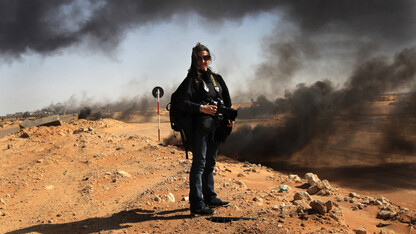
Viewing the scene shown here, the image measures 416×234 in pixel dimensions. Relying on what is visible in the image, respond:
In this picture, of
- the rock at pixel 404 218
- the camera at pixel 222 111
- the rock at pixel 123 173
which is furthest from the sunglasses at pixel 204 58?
the rock at pixel 123 173

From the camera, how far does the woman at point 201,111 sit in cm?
386

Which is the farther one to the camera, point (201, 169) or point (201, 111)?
point (201, 169)

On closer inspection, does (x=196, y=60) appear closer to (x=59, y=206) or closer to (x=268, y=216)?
(x=268, y=216)

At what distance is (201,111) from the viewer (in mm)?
3799

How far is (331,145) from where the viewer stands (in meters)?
15.8

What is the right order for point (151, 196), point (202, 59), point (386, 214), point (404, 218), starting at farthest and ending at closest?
1. point (151, 196)
2. point (386, 214)
3. point (404, 218)
4. point (202, 59)

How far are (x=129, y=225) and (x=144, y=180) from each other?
285cm

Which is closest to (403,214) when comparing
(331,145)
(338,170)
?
(338,170)

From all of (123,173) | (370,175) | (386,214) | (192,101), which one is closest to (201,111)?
(192,101)

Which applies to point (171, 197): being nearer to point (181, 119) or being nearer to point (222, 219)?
point (222, 219)

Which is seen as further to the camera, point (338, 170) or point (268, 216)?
point (338, 170)

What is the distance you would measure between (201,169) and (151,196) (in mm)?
1743

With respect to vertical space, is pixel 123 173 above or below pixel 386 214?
above

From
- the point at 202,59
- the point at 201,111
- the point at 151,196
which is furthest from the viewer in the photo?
the point at 151,196
